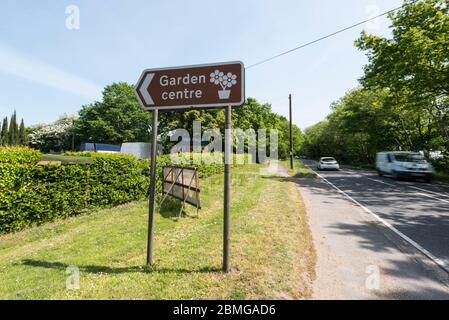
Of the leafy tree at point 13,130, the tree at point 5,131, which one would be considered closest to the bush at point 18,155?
the leafy tree at point 13,130

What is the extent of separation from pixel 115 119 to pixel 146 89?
52.5m

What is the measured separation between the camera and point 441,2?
14.2 meters

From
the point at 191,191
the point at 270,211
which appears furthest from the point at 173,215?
the point at 270,211

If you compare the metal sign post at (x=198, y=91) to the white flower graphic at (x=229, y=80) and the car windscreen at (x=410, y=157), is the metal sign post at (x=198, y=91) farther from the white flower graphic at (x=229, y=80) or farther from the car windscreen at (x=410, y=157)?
the car windscreen at (x=410, y=157)

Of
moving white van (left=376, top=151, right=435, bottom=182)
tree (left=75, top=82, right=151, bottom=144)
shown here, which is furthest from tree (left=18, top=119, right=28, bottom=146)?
moving white van (left=376, top=151, right=435, bottom=182)

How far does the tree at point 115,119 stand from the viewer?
51188 millimetres

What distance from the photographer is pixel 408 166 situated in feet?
57.0

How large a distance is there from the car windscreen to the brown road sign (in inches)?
747

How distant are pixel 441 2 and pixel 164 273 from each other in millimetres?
19174

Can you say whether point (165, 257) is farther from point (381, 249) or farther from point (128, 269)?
point (381, 249)

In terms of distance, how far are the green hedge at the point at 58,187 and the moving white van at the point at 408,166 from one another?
1670 centimetres

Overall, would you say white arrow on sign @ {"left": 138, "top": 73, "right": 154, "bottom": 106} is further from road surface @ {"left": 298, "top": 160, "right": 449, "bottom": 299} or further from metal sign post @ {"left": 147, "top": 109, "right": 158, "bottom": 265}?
road surface @ {"left": 298, "top": 160, "right": 449, "bottom": 299}
